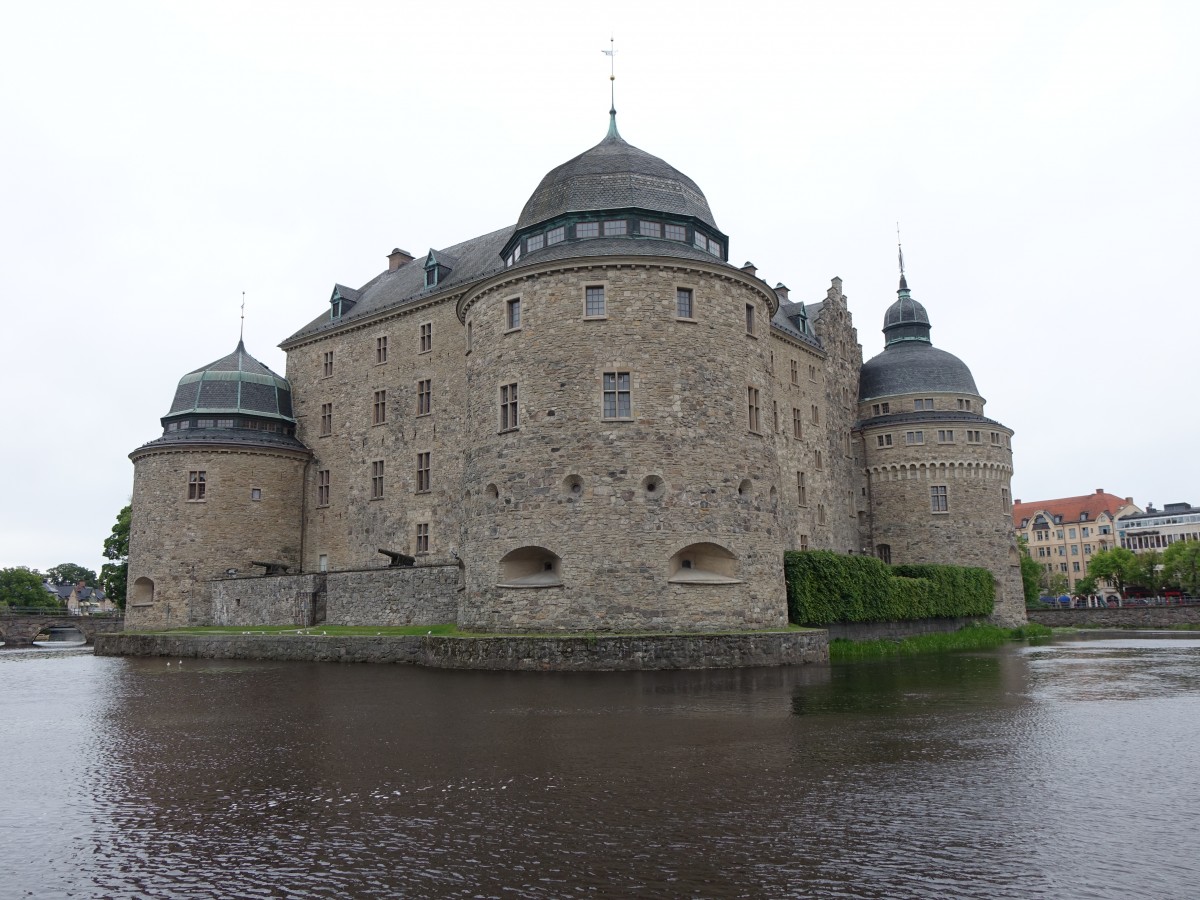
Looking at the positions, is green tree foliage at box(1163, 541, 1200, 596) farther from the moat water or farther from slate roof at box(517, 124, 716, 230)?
the moat water

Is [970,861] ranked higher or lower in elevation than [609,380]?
lower

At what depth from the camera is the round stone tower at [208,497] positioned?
4069 cm

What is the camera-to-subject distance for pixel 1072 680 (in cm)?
2088

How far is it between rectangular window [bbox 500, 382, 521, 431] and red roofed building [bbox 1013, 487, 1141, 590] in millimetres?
93935

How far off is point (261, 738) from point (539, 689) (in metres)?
6.78

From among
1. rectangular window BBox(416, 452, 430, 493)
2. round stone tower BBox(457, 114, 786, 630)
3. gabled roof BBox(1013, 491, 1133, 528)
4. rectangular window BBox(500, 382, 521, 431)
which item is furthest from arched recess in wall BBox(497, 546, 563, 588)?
gabled roof BBox(1013, 491, 1133, 528)

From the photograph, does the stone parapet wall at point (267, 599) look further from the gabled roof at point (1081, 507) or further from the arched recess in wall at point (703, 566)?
the gabled roof at point (1081, 507)

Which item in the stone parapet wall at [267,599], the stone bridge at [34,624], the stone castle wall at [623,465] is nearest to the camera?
the stone castle wall at [623,465]

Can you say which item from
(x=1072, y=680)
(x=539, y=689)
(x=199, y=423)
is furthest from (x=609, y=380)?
(x=199, y=423)

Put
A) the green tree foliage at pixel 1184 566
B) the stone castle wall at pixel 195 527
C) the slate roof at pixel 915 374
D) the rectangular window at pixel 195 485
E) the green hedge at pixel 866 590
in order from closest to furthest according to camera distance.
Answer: the green hedge at pixel 866 590
the stone castle wall at pixel 195 527
the rectangular window at pixel 195 485
the slate roof at pixel 915 374
the green tree foliage at pixel 1184 566

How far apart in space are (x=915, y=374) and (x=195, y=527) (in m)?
36.8

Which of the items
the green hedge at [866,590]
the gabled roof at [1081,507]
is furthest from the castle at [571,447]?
the gabled roof at [1081,507]

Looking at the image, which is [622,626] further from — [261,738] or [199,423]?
[199,423]

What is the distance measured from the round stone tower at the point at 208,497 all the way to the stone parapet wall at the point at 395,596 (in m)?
9.64
